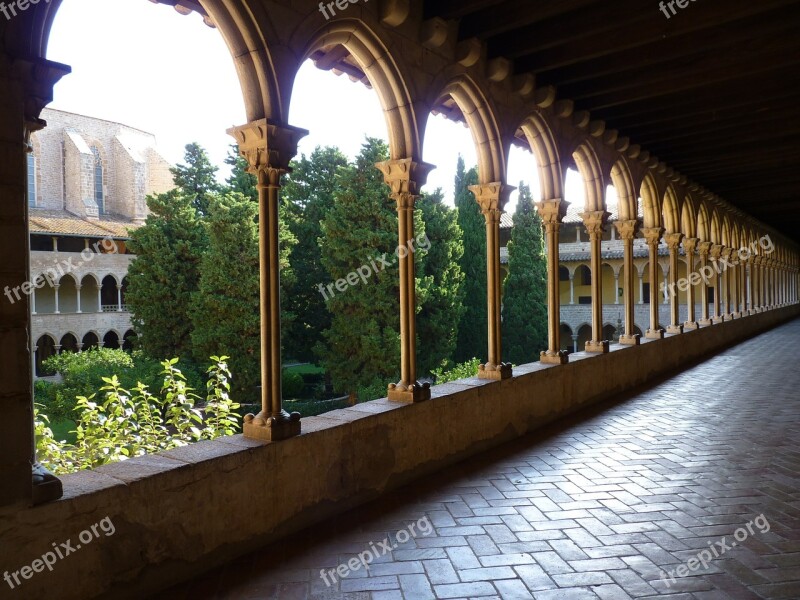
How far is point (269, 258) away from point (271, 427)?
3.06 feet

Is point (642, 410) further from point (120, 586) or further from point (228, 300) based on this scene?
point (228, 300)

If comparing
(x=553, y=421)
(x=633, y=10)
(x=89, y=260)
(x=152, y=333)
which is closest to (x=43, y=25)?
Answer: (x=633, y=10)

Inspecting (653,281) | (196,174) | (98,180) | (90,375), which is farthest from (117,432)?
(98,180)

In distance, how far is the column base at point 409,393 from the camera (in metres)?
4.28

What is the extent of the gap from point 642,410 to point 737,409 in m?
1.01

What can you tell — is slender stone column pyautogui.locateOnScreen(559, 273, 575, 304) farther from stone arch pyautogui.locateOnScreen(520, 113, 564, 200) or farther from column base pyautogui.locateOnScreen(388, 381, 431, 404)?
column base pyautogui.locateOnScreen(388, 381, 431, 404)

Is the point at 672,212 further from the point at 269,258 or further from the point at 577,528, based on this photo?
the point at 269,258

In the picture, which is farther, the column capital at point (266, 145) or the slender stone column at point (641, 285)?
the slender stone column at point (641, 285)

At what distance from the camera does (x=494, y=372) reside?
523cm

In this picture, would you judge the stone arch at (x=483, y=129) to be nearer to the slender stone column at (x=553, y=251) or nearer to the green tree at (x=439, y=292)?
the slender stone column at (x=553, y=251)

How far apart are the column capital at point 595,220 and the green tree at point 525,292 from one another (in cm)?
1595

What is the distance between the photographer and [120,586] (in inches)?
103

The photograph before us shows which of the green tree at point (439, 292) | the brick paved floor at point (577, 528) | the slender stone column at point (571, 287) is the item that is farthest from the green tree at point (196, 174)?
the brick paved floor at point (577, 528)

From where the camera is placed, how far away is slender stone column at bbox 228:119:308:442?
338 cm
